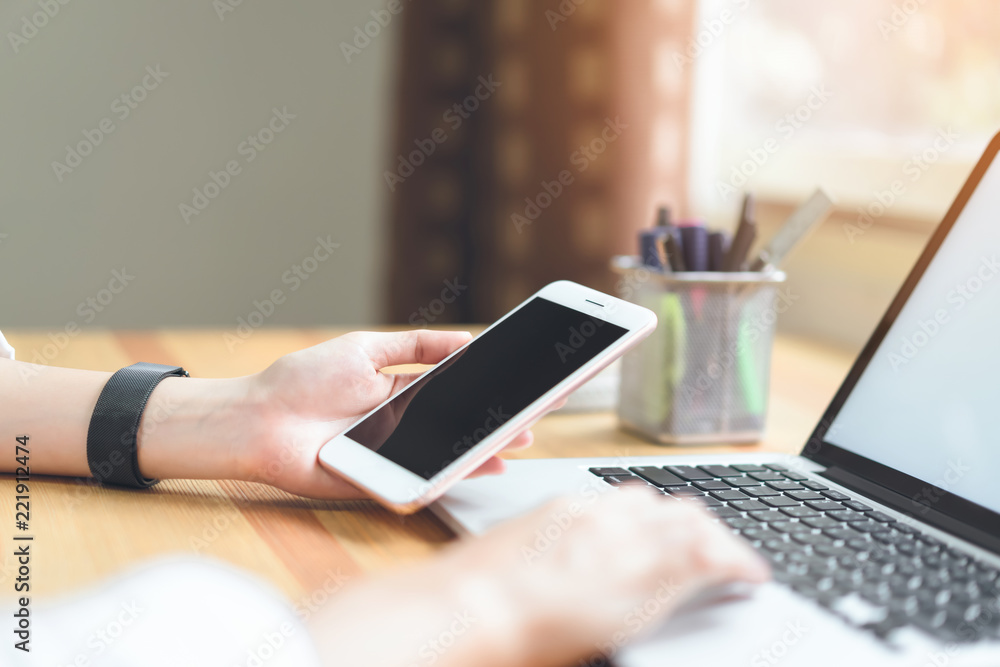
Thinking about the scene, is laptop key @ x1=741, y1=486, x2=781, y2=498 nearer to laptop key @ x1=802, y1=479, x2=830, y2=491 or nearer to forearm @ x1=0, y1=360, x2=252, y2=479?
laptop key @ x1=802, y1=479, x2=830, y2=491

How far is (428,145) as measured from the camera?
2.25 metres

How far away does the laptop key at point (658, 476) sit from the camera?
0.62m

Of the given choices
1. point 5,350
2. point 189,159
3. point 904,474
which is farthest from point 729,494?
point 189,159

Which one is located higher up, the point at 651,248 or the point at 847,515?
the point at 651,248

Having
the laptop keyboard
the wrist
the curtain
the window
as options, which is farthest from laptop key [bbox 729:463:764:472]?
the curtain

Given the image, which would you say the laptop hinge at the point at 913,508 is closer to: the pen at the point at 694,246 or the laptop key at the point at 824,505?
the laptop key at the point at 824,505

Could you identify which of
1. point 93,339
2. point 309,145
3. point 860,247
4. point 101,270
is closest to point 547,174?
point 860,247

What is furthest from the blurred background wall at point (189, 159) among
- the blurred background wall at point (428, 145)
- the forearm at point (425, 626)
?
the forearm at point (425, 626)

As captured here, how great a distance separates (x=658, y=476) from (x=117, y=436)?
381 mm

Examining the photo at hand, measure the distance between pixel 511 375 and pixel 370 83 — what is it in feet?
6.29

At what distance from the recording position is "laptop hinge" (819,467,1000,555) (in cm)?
53

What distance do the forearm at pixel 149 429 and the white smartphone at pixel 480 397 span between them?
8 cm

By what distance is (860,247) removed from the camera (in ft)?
4.47

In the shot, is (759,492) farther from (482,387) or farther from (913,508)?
(482,387)
